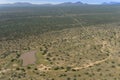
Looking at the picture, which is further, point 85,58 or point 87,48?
point 87,48

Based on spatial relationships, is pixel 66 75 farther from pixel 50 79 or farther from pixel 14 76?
pixel 14 76

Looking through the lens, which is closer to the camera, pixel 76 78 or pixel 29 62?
pixel 76 78

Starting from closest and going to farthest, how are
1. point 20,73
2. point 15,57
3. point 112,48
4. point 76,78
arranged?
point 76,78 → point 20,73 → point 15,57 → point 112,48

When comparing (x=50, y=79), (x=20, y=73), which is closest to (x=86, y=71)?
(x=50, y=79)

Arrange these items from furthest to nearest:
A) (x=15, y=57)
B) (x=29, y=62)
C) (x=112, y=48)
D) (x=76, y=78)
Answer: (x=112, y=48), (x=15, y=57), (x=29, y=62), (x=76, y=78)

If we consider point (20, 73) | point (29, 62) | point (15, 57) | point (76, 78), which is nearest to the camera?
Result: point (76, 78)

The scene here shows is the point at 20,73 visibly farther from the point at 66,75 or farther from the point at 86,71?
the point at 86,71

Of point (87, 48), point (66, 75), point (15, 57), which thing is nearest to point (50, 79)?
point (66, 75)
